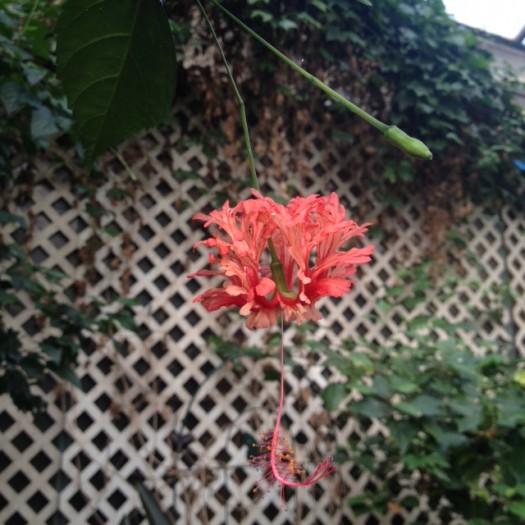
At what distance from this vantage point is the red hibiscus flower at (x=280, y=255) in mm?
487

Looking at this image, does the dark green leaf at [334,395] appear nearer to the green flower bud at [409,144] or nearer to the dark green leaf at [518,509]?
the dark green leaf at [518,509]

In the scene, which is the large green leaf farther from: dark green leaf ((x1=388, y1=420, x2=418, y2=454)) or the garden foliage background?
dark green leaf ((x1=388, y1=420, x2=418, y2=454))

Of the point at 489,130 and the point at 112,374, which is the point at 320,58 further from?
the point at 112,374

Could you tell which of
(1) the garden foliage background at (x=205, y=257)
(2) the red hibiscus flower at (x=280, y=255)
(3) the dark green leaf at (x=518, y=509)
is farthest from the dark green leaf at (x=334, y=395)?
(2) the red hibiscus flower at (x=280, y=255)

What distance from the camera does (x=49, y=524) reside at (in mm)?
1679

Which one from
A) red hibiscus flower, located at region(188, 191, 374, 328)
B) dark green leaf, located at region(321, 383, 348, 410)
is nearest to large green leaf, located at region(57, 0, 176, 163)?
red hibiscus flower, located at region(188, 191, 374, 328)

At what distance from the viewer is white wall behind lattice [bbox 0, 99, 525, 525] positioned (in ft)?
5.66

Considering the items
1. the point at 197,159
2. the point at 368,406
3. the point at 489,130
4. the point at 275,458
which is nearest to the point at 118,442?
the point at 368,406

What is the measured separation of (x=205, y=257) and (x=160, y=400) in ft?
1.59

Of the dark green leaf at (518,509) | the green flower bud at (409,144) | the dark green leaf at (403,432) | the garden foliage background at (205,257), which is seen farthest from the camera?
the garden foliage background at (205,257)

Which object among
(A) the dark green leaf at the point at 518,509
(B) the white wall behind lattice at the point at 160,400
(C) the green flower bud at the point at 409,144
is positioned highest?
(C) the green flower bud at the point at 409,144

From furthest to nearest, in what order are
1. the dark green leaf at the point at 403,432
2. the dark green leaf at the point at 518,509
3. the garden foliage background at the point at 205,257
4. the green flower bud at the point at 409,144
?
the garden foliage background at the point at 205,257
the dark green leaf at the point at 403,432
the dark green leaf at the point at 518,509
the green flower bud at the point at 409,144

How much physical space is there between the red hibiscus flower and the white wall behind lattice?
1378mm

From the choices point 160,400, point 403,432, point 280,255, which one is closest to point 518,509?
point 403,432
